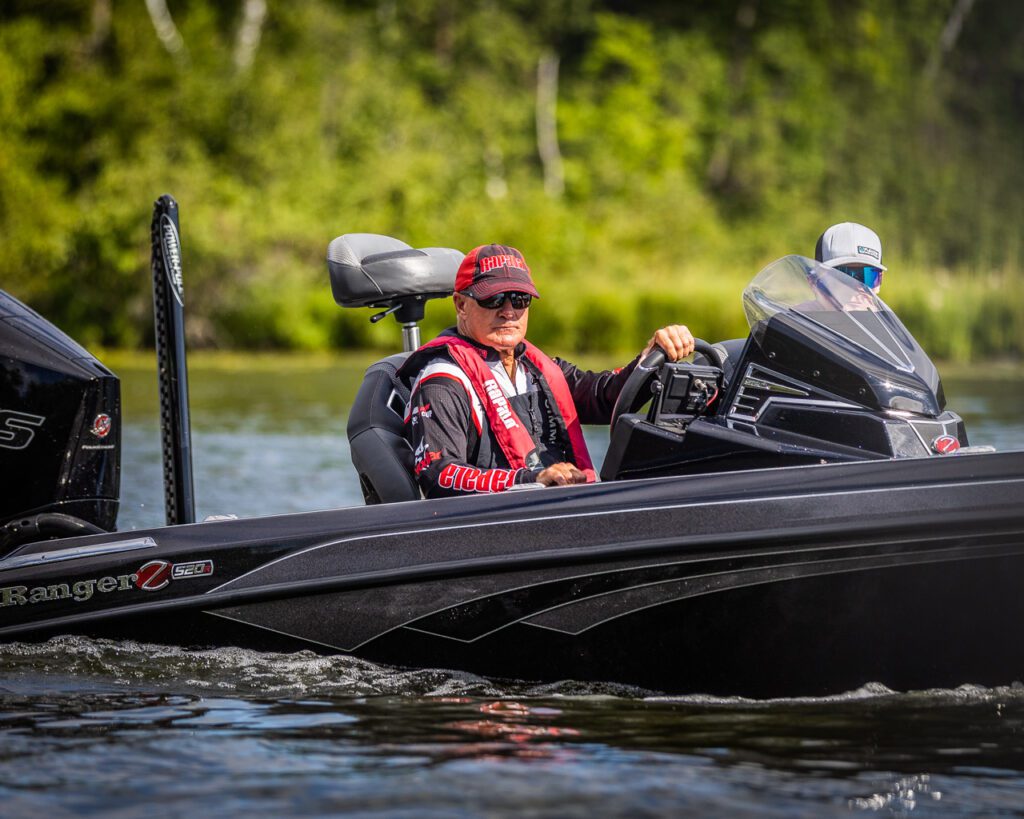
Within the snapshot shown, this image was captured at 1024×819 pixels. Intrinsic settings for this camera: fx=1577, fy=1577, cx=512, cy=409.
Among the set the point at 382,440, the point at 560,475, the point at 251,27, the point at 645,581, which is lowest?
the point at 645,581

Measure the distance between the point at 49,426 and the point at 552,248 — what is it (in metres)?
19.8

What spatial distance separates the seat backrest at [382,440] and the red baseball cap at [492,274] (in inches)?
17.7

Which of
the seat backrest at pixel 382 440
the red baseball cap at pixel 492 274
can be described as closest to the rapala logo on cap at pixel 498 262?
the red baseball cap at pixel 492 274

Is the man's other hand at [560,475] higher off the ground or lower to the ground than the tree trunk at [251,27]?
lower

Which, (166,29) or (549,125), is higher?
(166,29)

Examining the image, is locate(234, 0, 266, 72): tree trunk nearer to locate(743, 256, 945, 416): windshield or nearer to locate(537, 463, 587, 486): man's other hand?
locate(743, 256, 945, 416): windshield

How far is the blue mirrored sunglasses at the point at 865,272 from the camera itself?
484 centimetres

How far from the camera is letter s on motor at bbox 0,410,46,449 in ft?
14.4

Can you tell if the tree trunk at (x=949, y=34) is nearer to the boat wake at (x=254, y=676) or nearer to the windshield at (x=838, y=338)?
the windshield at (x=838, y=338)

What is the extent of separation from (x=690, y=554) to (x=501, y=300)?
3.08ft

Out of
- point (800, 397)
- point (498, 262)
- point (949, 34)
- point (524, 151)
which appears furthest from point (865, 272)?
point (949, 34)

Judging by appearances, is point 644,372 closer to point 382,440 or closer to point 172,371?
point 382,440

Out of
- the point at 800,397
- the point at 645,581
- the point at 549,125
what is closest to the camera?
the point at 645,581

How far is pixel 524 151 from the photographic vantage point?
1186 inches
